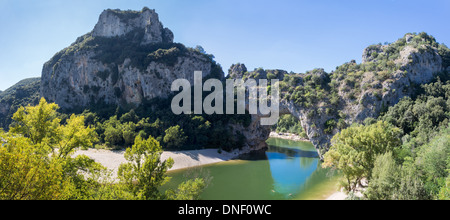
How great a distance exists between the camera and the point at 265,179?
1352 inches

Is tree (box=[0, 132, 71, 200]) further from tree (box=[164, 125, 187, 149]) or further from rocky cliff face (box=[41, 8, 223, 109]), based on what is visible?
rocky cliff face (box=[41, 8, 223, 109])

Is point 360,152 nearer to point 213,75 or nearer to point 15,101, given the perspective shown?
point 213,75

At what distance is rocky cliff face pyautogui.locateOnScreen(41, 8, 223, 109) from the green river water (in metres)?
38.8

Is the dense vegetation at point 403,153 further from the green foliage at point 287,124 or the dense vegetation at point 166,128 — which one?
the green foliage at point 287,124

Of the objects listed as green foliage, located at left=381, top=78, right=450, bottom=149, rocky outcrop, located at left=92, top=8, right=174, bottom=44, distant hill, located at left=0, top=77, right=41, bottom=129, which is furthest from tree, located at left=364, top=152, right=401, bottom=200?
distant hill, located at left=0, top=77, right=41, bottom=129

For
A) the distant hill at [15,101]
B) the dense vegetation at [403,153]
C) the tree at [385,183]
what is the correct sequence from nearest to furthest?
1. the dense vegetation at [403,153]
2. the tree at [385,183]
3. the distant hill at [15,101]

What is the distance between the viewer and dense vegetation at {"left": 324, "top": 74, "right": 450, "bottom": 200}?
47.7ft

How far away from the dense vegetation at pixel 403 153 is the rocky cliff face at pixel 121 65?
56.4 meters

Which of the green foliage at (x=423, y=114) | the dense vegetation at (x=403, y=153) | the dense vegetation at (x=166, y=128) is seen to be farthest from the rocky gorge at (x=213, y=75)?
the dense vegetation at (x=403, y=153)

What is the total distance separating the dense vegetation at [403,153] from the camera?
14531mm
